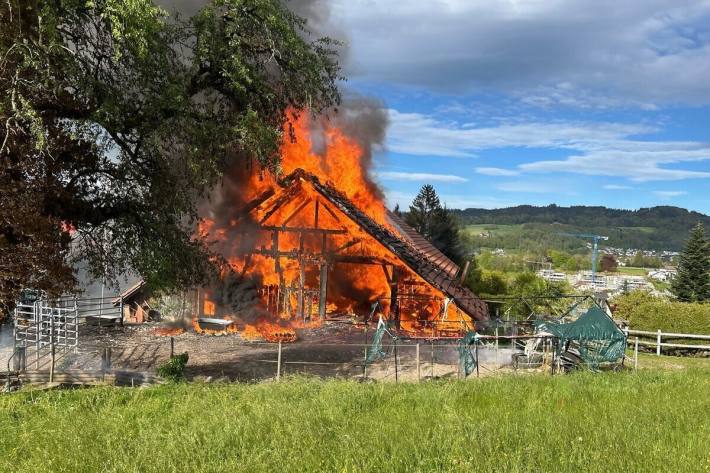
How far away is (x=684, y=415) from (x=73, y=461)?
22.4ft

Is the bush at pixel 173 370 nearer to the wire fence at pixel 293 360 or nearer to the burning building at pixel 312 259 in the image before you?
the wire fence at pixel 293 360

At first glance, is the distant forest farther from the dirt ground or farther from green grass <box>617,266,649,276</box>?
the dirt ground

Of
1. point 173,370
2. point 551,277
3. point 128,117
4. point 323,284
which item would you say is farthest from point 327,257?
point 551,277

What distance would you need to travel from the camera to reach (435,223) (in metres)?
44.9

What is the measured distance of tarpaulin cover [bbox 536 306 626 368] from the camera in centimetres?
1395

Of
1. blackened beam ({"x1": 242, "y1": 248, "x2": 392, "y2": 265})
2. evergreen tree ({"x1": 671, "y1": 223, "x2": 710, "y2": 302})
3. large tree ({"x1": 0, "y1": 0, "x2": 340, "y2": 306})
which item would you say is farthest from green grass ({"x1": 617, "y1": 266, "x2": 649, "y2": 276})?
large tree ({"x1": 0, "y1": 0, "x2": 340, "y2": 306})

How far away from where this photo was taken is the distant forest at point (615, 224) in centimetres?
16025

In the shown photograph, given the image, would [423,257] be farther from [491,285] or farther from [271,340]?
[491,285]

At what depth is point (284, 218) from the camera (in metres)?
24.7

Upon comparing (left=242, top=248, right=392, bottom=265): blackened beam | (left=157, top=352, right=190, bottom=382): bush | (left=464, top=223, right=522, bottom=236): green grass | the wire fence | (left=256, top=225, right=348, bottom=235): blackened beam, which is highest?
(left=464, top=223, right=522, bottom=236): green grass

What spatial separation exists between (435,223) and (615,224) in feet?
544

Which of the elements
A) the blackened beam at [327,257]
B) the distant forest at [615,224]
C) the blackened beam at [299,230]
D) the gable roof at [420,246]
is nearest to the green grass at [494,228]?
the distant forest at [615,224]

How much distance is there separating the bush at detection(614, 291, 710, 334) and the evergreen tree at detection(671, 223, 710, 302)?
77.6 ft

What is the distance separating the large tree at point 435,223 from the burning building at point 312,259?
1825cm
